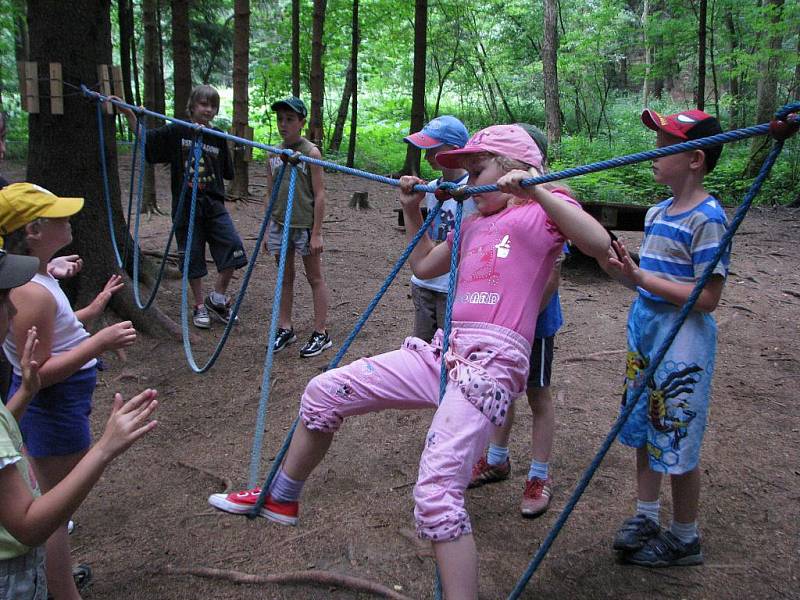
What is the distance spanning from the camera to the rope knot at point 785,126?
1.36m

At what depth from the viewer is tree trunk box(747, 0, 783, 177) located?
978 centimetres

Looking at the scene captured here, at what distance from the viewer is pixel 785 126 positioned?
1374 mm

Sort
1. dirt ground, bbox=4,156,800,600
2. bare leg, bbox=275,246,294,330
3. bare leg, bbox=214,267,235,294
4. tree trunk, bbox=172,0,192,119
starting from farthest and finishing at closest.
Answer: tree trunk, bbox=172,0,192,119 → bare leg, bbox=214,267,235,294 → bare leg, bbox=275,246,294,330 → dirt ground, bbox=4,156,800,600

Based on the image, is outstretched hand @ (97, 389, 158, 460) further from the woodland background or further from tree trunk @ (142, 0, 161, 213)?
the woodland background

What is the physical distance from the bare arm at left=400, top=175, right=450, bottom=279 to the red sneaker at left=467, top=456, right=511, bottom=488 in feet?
3.10

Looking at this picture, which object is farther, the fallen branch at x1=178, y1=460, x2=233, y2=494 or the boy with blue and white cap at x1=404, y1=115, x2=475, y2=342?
the fallen branch at x1=178, y1=460, x2=233, y2=494

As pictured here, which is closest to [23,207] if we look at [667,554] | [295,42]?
[667,554]

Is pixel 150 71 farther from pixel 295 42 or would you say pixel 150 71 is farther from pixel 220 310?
pixel 220 310

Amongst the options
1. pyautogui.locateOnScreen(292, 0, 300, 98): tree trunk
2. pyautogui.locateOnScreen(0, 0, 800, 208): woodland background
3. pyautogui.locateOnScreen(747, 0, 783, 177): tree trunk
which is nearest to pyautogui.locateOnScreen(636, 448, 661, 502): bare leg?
pyautogui.locateOnScreen(0, 0, 800, 208): woodland background

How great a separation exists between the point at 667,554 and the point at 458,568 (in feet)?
3.08

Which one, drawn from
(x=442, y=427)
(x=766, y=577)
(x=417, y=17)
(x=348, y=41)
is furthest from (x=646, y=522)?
(x=348, y=41)

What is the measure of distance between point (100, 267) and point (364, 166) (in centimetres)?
1185

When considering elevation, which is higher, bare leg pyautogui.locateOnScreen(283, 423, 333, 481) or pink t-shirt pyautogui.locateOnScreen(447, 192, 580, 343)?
pink t-shirt pyautogui.locateOnScreen(447, 192, 580, 343)

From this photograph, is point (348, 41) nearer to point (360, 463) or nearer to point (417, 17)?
point (417, 17)
